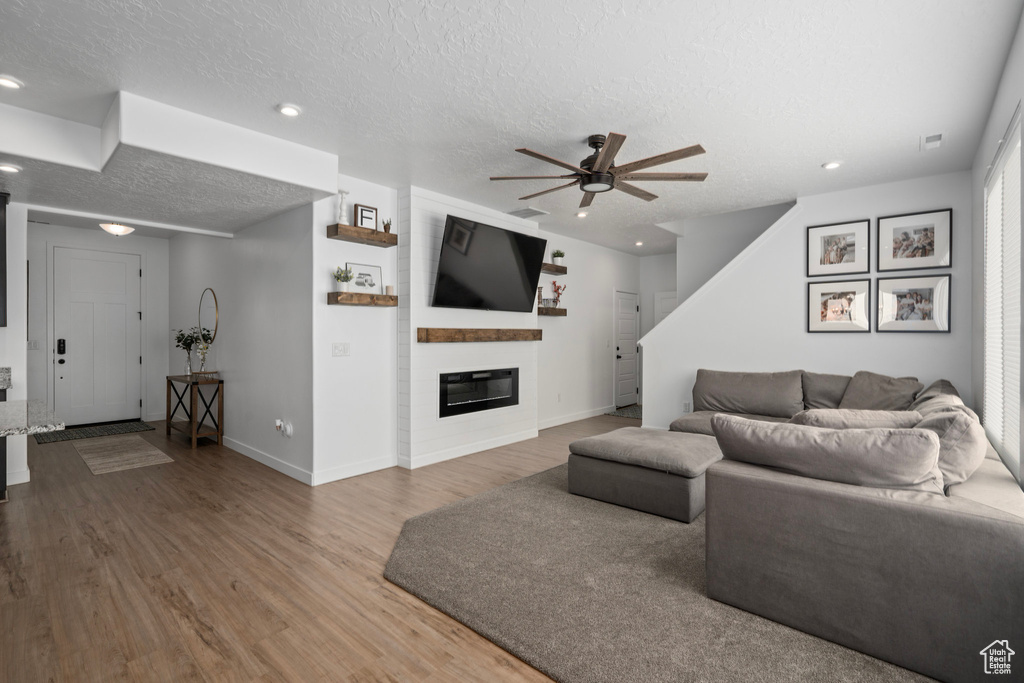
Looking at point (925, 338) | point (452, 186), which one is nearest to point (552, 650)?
point (452, 186)

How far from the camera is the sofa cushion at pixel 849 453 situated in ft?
6.31

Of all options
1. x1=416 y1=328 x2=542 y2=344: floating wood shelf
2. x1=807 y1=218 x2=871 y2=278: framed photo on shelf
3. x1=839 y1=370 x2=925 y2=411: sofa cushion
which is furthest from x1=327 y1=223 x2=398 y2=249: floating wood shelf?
x1=839 y1=370 x2=925 y2=411: sofa cushion

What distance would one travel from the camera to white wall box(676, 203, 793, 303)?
19.0 ft

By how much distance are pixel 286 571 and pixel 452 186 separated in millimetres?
3354

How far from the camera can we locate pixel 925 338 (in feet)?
14.3

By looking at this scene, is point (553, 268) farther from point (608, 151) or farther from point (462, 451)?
point (608, 151)

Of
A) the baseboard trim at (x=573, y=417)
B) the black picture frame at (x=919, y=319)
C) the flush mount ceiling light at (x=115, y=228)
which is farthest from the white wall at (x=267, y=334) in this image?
the black picture frame at (x=919, y=319)

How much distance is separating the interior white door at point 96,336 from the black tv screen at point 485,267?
4926mm

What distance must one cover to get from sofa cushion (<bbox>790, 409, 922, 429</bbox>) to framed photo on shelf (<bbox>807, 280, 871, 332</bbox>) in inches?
102

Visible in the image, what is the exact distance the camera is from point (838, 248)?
477cm

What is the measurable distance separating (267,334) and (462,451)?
2189 millimetres

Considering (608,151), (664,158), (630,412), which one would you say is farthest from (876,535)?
(630,412)

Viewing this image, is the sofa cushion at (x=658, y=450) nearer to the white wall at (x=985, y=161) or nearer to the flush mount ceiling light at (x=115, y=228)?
the white wall at (x=985, y=161)

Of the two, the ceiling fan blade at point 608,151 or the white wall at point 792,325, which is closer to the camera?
the ceiling fan blade at point 608,151
